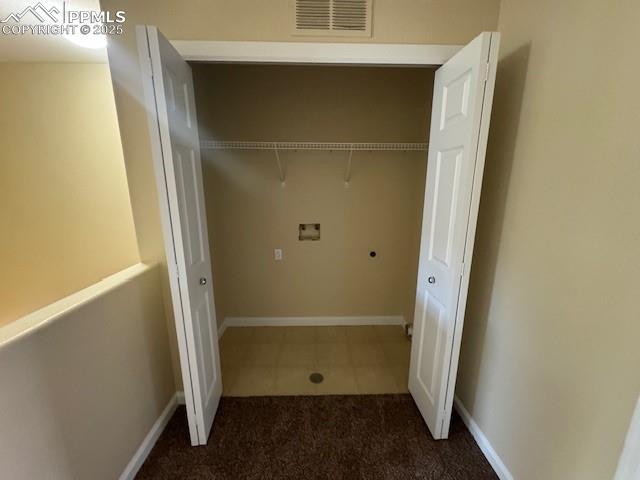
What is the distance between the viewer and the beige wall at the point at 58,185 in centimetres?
249

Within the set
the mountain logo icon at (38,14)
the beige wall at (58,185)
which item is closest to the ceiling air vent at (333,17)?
the mountain logo icon at (38,14)

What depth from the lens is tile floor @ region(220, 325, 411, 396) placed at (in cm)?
208

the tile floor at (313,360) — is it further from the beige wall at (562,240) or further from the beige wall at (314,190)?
the beige wall at (562,240)

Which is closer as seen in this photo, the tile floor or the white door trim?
the white door trim

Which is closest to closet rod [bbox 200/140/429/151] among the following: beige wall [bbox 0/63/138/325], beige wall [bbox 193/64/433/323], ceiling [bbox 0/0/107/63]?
beige wall [bbox 193/64/433/323]

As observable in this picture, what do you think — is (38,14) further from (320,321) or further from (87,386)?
(320,321)

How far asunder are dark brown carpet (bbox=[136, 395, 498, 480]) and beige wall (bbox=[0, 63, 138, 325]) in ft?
6.82

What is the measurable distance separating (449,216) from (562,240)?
476 millimetres

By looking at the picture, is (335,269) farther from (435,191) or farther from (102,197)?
(102,197)

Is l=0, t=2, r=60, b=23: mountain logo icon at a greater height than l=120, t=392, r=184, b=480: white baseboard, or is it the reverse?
l=0, t=2, r=60, b=23: mountain logo icon

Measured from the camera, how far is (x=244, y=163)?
2590 mm

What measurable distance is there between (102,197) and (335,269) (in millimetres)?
2503

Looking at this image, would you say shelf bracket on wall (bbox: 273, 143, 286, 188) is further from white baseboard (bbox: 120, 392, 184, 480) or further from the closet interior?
white baseboard (bbox: 120, 392, 184, 480)

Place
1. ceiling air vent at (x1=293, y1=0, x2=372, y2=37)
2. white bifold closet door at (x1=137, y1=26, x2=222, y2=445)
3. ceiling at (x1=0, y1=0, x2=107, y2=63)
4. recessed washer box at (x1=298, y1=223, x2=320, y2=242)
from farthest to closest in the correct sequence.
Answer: recessed washer box at (x1=298, y1=223, x2=320, y2=242)
ceiling at (x1=0, y1=0, x2=107, y2=63)
ceiling air vent at (x1=293, y1=0, x2=372, y2=37)
white bifold closet door at (x1=137, y1=26, x2=222, y2=445)
